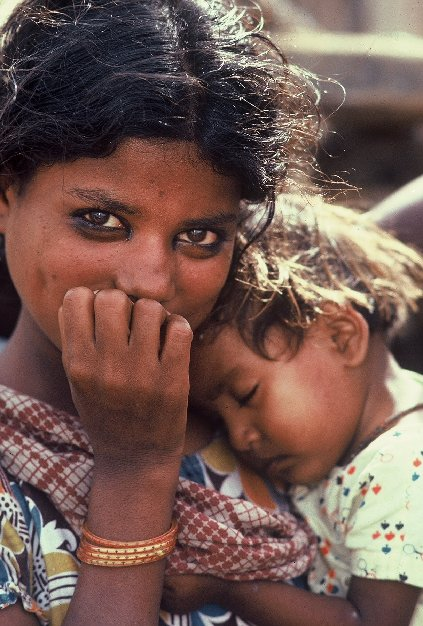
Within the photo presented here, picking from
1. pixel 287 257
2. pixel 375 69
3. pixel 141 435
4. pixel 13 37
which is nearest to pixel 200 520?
pixel 141 435

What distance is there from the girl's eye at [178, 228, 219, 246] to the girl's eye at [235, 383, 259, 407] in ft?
1.55

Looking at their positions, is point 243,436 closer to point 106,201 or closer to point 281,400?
point 281,400

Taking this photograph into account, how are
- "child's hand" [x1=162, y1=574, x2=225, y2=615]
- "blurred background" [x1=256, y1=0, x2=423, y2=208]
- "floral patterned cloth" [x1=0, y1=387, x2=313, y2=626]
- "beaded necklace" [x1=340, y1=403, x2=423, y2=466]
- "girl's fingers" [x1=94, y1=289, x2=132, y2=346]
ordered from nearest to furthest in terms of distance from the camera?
"girl's fingers" [x1=94, y1=289, x2=132, y2=346] < "floral patterned cloth" [x1=0, y1=387, x2=313, y2=626] < "child's hand" [x1=162, y1=574, x2=225, y2=615] < "beaded necklace" [x1=340, y1=403, x2=423, y2=466] < "blurred background" [x1=256, y1=0, x2=423, y2=208]

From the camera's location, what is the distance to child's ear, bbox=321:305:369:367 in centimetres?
232

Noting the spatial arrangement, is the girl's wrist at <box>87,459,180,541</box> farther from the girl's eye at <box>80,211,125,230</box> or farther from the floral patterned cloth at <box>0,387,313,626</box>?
the girl's eye at <box>80,211,125,230</box>

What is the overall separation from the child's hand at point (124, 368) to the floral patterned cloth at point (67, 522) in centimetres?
21

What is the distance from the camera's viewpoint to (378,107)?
16.5 ft

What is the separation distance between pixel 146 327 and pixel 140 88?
46 centimetres

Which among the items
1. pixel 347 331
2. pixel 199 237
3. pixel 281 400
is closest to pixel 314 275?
pixel 347 331

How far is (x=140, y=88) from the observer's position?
1.73 metres

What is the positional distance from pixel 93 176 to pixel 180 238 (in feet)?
0.74

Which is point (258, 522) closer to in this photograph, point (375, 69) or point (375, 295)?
point (375, 295)

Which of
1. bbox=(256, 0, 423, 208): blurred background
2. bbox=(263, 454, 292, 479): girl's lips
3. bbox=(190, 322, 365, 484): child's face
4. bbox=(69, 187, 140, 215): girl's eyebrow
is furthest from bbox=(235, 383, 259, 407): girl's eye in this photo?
bbox=(256, 0, 423, 208): blurred background

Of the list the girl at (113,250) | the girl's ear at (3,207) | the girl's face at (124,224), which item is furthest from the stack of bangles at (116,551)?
the girl's ear at (3,207)
